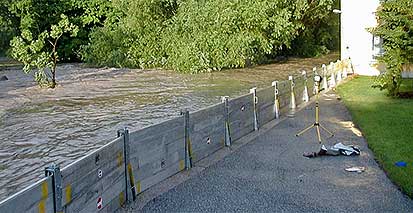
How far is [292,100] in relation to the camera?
48.1ft

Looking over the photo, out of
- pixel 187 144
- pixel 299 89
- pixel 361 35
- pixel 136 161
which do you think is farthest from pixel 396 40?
pixel 136 161

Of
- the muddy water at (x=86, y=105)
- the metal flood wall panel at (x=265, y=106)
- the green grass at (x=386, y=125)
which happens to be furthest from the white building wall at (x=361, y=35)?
the metal flood wall panel at (x=265, y=106)

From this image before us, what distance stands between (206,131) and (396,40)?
32.5ft

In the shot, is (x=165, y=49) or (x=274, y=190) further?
(x=165, y=49)

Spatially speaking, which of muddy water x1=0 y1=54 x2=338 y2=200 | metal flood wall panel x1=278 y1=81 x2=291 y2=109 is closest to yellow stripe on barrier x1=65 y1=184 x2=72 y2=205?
muddy water x1=0 y1=54 x2=338 y2=200

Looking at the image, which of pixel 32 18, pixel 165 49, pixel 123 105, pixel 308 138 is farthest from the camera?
pixel 32 18

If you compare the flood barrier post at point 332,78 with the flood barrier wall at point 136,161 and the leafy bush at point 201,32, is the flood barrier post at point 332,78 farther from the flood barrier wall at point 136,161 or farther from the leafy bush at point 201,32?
the flood barrier wall at point 136,161

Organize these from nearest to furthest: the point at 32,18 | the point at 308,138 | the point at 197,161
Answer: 1. the point at 197,161
2. the point at 308,138
3. the point at 32,18

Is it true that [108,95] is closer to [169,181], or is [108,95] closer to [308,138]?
[308,138]

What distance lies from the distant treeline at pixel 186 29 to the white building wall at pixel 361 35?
11.5 feet

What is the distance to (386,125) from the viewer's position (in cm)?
1161

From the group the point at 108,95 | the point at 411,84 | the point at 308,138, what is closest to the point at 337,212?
the point at 308,138

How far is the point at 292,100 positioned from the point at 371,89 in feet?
19.1

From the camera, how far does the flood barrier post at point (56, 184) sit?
463 centimetres
